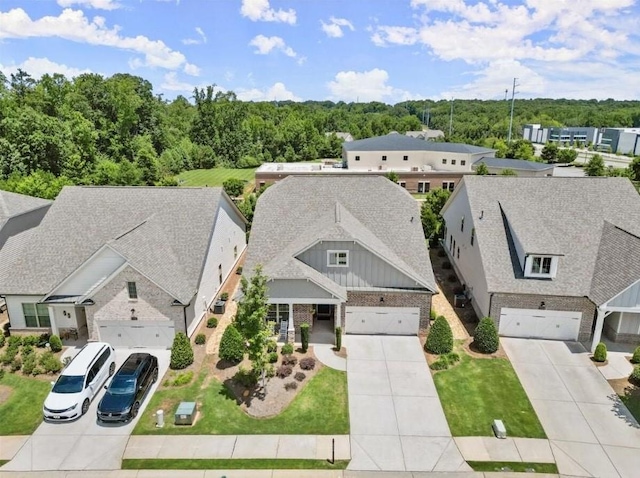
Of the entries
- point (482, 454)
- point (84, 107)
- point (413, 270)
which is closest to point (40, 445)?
point (482, 454)

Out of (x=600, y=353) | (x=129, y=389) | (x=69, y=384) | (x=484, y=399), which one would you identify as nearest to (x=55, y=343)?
(x=69, y=384)

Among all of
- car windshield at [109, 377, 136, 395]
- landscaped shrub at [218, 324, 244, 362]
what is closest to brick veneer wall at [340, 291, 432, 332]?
landscaped shrub at [218, 324, 244, 362]

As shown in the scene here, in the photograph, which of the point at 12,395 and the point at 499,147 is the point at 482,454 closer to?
the point at 12,395

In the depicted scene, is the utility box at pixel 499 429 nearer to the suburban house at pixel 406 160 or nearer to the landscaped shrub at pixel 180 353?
the landscaped shrub at pixel 180 353

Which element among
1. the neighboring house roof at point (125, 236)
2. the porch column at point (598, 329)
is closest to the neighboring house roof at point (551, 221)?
the porch column at point (598, 329)

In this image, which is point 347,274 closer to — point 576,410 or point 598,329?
point 576,410

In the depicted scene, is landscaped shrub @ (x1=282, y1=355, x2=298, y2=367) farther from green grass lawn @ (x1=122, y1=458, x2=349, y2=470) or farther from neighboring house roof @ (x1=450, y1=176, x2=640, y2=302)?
neighboring house roof @ (x1=450, y1=176, x2=640, y2=302)
